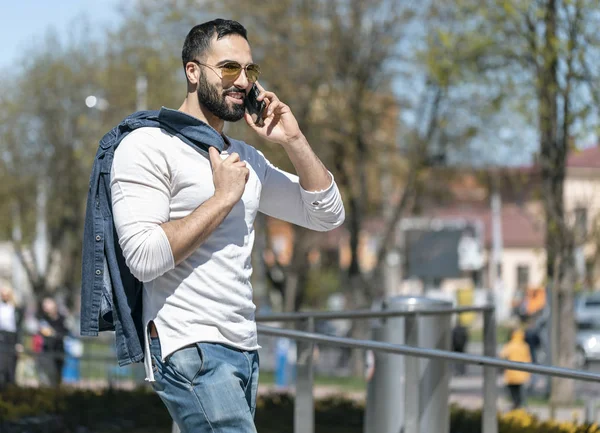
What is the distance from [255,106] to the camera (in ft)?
11.7

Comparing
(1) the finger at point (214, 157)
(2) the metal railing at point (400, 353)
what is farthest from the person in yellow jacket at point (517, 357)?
(1) the finger at point (214, 157)

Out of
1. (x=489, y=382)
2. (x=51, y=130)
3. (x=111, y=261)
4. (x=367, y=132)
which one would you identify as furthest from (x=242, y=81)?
(x=51, y=130)

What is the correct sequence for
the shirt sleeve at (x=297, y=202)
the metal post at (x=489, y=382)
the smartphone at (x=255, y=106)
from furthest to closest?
the metal post at (x=489, y=382) → the shirt sleeve at (x=297, y=202) → the smartphone at (x=255, y=106)

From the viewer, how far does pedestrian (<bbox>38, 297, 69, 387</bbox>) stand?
413 inches

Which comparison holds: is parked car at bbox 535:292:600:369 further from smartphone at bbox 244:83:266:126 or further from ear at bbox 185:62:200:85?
ear at bbox 185:62:200:85

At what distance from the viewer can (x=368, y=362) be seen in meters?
7.93

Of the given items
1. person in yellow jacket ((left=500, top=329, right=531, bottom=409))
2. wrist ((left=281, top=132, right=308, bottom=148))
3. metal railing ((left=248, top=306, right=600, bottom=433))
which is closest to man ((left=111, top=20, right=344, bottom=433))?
wrist ((left=281, top=132, right=308, bottom=148))

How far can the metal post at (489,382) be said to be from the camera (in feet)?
21.9

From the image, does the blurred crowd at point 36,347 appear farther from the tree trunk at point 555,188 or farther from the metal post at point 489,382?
the tree trunk at point 555,188

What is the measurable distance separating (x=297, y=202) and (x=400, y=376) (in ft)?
13.9

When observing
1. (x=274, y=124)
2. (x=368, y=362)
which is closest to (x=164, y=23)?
(x=368, y=362)

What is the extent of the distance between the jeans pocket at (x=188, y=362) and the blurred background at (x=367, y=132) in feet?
12.2

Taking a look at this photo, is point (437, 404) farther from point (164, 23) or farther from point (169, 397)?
point (164, 23)

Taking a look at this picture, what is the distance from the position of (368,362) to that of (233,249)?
15.4ft
